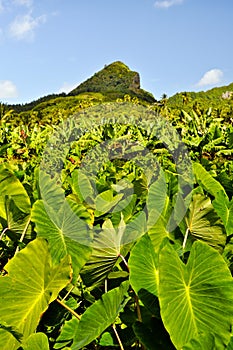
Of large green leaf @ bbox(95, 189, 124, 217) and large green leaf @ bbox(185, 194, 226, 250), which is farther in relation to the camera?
large green leaf @ bbox(95, 189, 124, 217)

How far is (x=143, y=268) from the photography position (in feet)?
1.93

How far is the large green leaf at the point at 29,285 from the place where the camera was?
0.59 m

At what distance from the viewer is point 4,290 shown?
592 millimetres

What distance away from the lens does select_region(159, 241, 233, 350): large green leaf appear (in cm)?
53

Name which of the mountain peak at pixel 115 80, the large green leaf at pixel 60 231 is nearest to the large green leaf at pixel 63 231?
the large green leaf at pixel 60 231

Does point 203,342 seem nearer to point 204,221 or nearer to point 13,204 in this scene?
point 204,221

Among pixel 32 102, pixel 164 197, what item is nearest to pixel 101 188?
pixel 164 197

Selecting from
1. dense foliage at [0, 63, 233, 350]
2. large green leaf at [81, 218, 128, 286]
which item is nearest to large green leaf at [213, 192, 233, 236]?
dense foliage at [0, 63, 233, 350]

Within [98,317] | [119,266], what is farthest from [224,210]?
[98,317]

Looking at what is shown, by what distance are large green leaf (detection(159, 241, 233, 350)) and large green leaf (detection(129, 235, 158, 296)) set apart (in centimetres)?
6

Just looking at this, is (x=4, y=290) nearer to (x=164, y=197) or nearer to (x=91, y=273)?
(x=91, y=273)

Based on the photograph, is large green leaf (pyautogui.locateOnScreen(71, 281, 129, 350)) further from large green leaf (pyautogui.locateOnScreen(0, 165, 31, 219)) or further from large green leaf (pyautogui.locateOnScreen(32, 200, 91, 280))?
large green leaf (pyautogui.locateOnScreen(0, 165, 31, 219))

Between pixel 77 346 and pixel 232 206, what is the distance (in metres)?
0.36

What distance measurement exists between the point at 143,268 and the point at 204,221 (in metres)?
0.17
